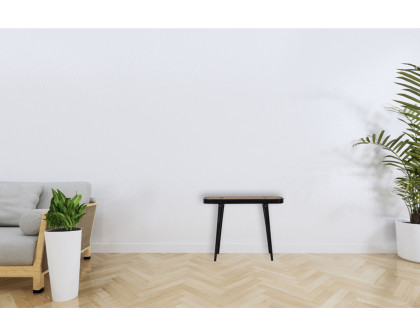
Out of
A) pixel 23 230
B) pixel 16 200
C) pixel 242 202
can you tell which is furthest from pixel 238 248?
pixel 16 200

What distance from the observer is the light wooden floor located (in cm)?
165

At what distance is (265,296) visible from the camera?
1719 mm

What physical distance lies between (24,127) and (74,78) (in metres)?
0.76

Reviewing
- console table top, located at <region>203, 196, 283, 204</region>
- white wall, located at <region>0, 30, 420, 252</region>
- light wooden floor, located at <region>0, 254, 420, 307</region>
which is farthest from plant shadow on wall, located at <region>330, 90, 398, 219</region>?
console table top, located at <region>203, 196, 283, 204</region>

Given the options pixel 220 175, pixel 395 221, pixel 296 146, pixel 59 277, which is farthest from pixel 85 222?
pixel 395 221

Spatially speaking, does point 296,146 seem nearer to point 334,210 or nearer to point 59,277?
point 334,210

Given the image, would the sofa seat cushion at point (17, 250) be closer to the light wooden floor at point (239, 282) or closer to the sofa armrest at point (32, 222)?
the sofa armrest at point (32, 222)

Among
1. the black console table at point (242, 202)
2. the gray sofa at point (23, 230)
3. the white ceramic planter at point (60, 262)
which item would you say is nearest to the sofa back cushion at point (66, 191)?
the gray sofa at point (23, 230)

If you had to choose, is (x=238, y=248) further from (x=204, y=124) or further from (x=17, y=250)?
(x=17, y=250)

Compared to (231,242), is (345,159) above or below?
above

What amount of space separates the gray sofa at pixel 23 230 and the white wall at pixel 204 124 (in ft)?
1.55

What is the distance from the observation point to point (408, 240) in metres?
2.43

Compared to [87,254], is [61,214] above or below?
above

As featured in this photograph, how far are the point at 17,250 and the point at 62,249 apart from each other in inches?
14.7
